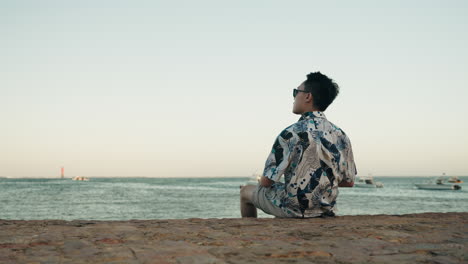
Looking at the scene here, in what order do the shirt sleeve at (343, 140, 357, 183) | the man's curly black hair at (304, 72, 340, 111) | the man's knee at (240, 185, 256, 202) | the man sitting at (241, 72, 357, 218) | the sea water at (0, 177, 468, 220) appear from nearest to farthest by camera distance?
the man sitting at (241, 72, 357, 218)
the man's curly black hair at (304, 72, 340, 111)
the shirt sleeve at (343, 140, 357, 183)
the man's knee at (240, 185, 256, 202)
the sea water at (0, 177, 468, 220)

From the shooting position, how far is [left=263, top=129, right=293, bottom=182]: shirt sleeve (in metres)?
3.74

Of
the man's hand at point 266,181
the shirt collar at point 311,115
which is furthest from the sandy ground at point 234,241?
the shirt collar at point 311,115

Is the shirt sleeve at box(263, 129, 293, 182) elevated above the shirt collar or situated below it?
below

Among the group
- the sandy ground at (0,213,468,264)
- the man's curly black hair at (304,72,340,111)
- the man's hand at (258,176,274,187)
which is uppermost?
the man's curly black hair at (304,72,340,111)

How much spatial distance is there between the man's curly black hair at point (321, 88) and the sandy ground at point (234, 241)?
115 cm

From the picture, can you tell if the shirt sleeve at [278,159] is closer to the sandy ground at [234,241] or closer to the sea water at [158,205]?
the sandy ground at [234,241]

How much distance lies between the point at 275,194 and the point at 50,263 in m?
2.34

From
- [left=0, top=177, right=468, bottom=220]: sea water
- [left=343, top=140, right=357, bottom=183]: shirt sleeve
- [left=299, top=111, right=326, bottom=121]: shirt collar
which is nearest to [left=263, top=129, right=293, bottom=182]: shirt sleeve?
[left=299, top=111, right=326, bottom=121]: shirt collar

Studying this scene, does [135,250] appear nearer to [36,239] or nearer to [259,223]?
[36,239]

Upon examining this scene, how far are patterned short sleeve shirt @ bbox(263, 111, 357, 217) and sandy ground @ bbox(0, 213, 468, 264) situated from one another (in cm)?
20

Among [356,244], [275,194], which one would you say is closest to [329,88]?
[275,194]

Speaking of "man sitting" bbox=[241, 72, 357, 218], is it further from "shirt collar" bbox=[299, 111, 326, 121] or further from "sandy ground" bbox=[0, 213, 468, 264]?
"sandy ground" bbox=[0, 213, 468, 264]

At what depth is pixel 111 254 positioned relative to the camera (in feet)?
7.94

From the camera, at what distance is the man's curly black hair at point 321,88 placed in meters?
3.97
